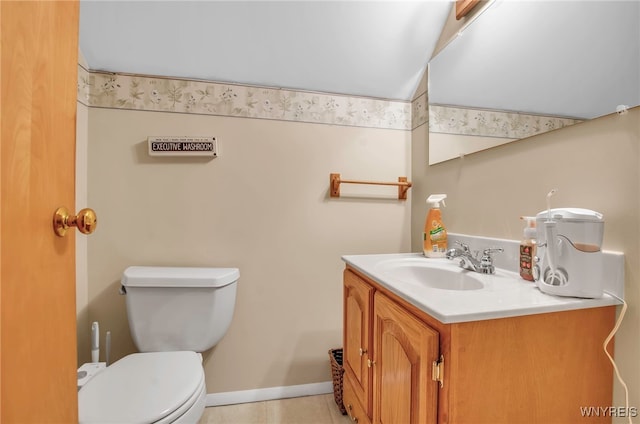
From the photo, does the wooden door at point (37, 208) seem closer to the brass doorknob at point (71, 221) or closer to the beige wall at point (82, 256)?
the brass doorknob at point (71, 221)

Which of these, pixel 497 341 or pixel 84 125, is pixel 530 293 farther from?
pixel 84 125

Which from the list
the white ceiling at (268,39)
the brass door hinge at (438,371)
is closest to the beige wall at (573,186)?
the brass door hinge at (438,371)

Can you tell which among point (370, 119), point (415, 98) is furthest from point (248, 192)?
point (415, 98)

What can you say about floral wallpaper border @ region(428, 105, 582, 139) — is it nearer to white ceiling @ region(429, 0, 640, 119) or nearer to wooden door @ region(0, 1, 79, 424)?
white ceiling @ region(429, 0, 640, 119)

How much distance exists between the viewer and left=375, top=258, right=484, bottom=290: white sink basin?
978 mm

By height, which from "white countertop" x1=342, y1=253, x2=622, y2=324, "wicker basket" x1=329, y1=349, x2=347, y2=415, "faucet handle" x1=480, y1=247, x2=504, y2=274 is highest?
"faucet handle" x1=480, y1=247, x2=504, y2=274

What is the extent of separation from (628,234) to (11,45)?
126cm

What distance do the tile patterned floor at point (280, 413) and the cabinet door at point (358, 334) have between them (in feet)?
1.16

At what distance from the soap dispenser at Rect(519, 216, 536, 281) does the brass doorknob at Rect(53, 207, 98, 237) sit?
1.11 metres

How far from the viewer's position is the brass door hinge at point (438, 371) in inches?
23.0

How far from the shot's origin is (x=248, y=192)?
1484mm

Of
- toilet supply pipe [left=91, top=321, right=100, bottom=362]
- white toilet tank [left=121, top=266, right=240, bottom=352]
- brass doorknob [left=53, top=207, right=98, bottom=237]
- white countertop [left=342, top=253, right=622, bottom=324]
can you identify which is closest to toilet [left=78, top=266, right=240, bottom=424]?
white toilet tank [left=121, top=266, right=240, bottom=352]

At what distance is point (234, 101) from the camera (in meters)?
1.47

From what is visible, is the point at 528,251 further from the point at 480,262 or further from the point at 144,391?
the point at 144,391
